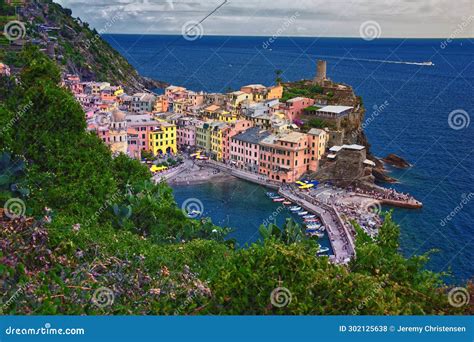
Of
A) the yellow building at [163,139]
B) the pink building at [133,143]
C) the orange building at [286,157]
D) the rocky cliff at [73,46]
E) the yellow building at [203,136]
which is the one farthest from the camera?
the rocky cliff at [73,46]

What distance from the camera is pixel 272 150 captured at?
3178cm

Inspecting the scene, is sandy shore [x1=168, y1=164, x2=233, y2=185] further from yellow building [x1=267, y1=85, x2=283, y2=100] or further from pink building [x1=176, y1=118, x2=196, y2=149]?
yellow building [x1=267, y1=85, x2=283, y2=100]

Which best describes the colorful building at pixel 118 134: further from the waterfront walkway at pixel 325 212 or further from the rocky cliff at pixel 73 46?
the rocky cliff at pixel 73 46

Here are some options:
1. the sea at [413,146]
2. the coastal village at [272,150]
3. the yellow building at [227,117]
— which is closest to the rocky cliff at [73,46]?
the sea at [413,146]

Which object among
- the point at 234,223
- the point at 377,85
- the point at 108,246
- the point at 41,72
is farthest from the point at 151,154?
the point at 377,85

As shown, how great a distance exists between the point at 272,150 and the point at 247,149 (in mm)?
2043

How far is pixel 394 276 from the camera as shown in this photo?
21.7 feet

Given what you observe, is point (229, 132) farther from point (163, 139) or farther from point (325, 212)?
point (325, 212)

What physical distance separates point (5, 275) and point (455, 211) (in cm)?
2515

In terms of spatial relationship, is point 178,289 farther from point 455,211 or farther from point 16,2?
point 16,2

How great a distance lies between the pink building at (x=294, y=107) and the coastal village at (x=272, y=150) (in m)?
0.07

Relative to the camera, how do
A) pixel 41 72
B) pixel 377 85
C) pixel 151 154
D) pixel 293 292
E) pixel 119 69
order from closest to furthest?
pixel 293 292 → pixel 41 72 → pixel 151 154 → pixel 119 69 → pixel 377 85

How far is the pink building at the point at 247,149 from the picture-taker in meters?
32.9

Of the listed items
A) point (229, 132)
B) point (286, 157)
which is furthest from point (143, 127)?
point (286, 157)
